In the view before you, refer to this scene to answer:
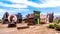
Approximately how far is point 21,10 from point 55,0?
0.81 m

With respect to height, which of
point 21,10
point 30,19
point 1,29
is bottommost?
point 1,29

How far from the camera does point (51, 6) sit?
A: 3025 mm

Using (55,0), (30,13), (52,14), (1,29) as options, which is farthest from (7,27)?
(55,0)

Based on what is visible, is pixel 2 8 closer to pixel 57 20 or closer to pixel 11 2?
pixel 11 2

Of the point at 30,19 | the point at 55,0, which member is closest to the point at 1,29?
the point at 30,19

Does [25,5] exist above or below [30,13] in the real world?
above

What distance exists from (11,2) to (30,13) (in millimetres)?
479

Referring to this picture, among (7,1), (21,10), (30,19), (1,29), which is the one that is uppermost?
(7,1)

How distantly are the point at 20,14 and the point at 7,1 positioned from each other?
396mm

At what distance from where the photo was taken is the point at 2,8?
288 cm

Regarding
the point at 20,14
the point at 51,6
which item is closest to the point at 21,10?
the point at 20,14

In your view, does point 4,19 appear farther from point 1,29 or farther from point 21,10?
point 21,10

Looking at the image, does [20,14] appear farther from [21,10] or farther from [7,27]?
[7,27]

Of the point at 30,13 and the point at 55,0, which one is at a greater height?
the point at 55,0
